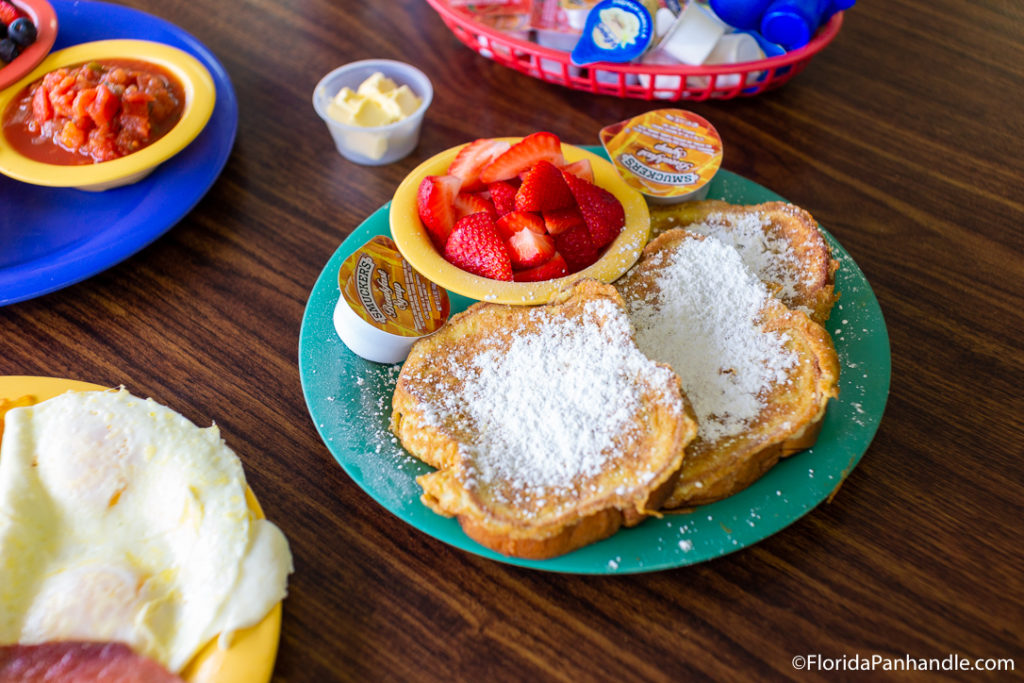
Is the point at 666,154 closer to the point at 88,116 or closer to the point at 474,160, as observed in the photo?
the point at 474,160

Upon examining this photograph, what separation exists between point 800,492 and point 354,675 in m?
0.84

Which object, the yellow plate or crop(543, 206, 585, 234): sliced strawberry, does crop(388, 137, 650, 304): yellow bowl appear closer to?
crop(543, 206, 585, 234): sliced strawberry

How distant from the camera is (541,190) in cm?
159

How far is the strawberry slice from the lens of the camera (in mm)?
1579

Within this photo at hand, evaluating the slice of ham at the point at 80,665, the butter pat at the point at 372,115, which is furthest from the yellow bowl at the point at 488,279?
the slice of ham at the point at 80,665

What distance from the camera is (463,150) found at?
177cm

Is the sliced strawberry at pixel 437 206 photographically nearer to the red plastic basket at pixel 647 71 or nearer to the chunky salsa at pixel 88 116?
the red plastic basket at pixel 647 71

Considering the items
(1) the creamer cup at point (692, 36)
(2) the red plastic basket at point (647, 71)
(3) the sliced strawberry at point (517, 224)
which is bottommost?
(3) the sliced strawberry at point (517, 224)

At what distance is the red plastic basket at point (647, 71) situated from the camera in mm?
2016

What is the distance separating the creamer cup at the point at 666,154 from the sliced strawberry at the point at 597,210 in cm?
18

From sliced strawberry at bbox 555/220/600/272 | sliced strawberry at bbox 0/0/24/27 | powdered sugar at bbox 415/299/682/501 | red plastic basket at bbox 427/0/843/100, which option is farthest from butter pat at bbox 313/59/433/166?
sliced strawberry at bbox 0/0/24/27

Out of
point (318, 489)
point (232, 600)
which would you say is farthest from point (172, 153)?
point (232, 600)

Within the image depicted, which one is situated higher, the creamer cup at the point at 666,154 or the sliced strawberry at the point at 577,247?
the creamer cup at the point at 666,154

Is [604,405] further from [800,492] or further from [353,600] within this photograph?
[353,600]
